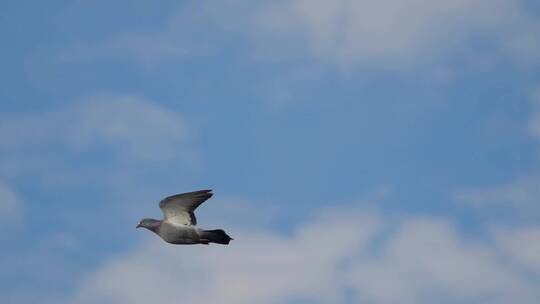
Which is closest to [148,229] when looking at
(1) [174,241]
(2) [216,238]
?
(1) [174,241]

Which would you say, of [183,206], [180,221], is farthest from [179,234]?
[183,206]

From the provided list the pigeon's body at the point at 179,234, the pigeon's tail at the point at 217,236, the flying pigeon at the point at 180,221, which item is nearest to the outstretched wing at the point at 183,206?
the flying pigeon at the point at 180,221

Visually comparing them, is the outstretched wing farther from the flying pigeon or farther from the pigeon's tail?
the pigeon's tail

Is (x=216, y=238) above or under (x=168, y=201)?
under

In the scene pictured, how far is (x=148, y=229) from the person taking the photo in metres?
34.1

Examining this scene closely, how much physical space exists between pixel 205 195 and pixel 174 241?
2.36 metres

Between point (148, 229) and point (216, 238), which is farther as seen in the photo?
point (148, 229)

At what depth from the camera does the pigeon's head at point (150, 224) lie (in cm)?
3384

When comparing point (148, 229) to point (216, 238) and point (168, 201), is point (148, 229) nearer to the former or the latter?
point (168, 201)

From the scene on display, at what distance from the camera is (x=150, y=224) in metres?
33.9

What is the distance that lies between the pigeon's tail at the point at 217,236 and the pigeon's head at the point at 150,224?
8.44 feet

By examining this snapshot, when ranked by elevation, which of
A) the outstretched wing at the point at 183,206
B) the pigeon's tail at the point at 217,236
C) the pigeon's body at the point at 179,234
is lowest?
the pigeon's tail at the point at 217,236

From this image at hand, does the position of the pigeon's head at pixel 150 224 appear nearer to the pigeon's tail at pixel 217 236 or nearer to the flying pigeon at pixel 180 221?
the flying pigeon at pixel 180 221

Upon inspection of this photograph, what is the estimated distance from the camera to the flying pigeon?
108 feet
